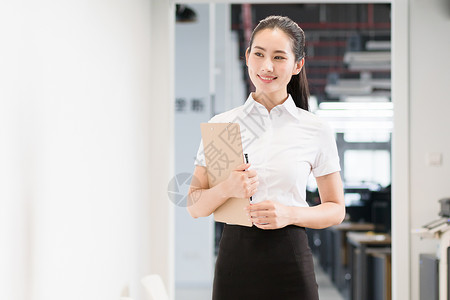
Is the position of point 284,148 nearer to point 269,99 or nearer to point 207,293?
point 269,99

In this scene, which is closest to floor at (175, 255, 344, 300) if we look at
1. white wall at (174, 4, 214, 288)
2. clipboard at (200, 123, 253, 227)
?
white wall at (174, 4, 214, 288)

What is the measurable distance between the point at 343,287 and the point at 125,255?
4.42 m

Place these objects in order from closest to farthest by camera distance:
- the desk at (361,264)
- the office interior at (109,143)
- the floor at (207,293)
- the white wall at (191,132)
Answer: the office interior at (109,143)
the desk at (361,264)
the floor at (207,293)
the white wall at (191,132)

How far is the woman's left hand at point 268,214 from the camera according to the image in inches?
55.6

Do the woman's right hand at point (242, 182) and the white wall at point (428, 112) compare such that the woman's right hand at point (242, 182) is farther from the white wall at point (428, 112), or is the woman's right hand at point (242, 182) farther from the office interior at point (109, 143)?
the white wall at point (428, 112)

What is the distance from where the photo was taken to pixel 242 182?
1398mm

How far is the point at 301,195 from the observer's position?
156cm

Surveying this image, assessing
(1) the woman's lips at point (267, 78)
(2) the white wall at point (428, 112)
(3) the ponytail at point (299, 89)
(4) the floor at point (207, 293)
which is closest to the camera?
(1) the woman's lips at point (267, 78)

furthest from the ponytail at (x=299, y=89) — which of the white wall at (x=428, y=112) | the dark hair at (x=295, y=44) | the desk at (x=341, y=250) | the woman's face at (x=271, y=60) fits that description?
the desk at (x=341, y=250)

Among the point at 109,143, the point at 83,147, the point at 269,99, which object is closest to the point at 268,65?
the point at 269,99

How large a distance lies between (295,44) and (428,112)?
2607mm

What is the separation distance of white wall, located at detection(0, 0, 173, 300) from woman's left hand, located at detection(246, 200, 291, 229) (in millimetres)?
757

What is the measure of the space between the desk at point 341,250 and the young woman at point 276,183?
5.74 m

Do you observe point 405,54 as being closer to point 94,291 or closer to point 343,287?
point 94,291
